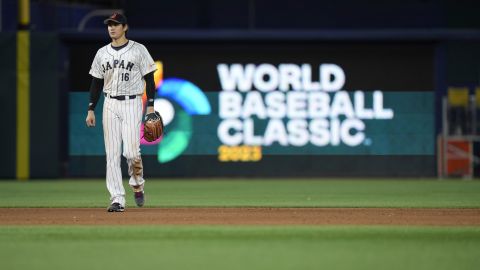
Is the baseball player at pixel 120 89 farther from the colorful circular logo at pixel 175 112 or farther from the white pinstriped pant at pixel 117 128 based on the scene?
the colorful circular logo at pixel 175 112

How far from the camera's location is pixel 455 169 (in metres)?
21.3

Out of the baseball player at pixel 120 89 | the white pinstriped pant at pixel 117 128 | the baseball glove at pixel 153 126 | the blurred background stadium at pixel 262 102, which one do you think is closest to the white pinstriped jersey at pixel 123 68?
the baseball player at pixel 120 89

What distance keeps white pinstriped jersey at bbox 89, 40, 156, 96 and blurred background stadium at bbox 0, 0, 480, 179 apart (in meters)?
8.89

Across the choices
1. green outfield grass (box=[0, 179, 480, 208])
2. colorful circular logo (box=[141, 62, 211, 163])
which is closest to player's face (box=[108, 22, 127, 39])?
green outfield grass (box=[0, 179, 480, 208])

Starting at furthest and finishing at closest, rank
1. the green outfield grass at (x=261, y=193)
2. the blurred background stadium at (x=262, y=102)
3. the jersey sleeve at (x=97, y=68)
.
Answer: the blurred background stadium at (x=262, y=102) → the green outfield grass at (x=261, y=193) → the jersey sleeve at (x=97, y=68)

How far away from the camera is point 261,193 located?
16.8 m

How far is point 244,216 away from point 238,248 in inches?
127

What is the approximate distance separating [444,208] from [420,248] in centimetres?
478

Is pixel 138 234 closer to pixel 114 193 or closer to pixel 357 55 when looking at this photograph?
pixel 114 193

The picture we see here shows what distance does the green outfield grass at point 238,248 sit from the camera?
303 inches

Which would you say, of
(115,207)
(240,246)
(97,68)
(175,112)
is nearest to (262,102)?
(175,112)

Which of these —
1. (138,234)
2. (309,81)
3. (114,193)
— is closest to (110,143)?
(114,193)

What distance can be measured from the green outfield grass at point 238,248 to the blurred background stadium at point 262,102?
35.5 feet

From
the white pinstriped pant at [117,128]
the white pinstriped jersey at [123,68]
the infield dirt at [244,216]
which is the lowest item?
the infield dirt at [244,216]
